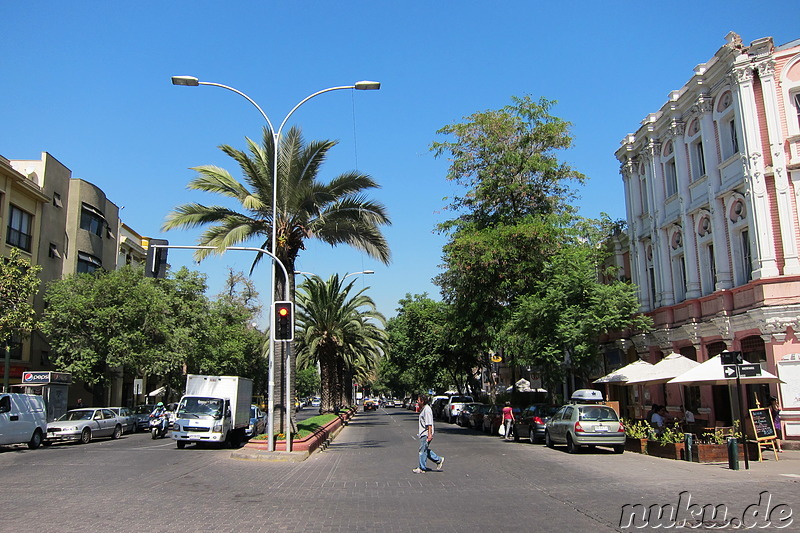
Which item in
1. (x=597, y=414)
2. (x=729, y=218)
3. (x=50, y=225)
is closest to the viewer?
(x=597, y=414)

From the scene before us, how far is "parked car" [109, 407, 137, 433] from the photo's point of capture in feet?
111

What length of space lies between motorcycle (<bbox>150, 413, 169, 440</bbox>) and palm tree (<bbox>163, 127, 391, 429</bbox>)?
11.7 metres

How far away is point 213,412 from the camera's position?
81.4 feet

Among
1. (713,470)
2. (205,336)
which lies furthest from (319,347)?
(713,470)

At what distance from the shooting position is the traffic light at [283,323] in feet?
62.1

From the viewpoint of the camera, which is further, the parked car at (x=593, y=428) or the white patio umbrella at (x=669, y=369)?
the white patio umbrella at (x=669, y=369)

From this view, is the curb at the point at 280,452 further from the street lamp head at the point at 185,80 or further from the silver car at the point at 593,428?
the street lamp head at the point at 185,80

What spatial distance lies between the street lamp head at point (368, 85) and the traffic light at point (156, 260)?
7159 mm

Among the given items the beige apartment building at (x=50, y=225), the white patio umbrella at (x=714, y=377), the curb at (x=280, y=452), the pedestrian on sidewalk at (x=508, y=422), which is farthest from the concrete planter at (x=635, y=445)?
the beige apartment building at (x=50, y=225)

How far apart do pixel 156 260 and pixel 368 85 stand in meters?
7.70

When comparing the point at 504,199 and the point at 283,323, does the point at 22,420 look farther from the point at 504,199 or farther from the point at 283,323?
the point at 504,199

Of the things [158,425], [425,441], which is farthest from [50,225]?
[425,441]

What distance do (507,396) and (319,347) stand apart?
44.5 ft

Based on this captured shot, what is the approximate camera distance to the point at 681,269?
27328 millimetres
